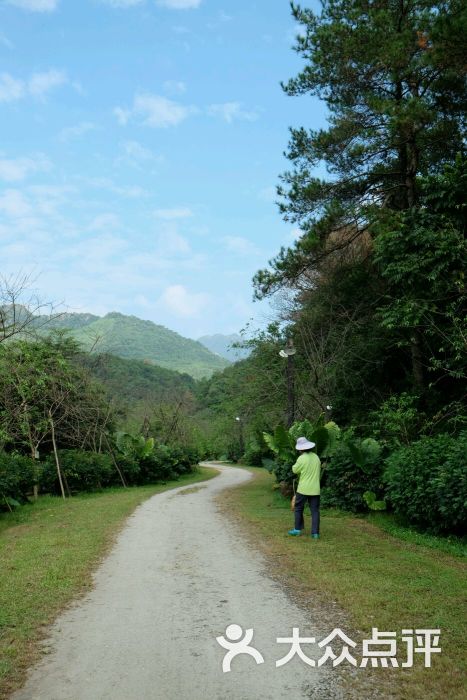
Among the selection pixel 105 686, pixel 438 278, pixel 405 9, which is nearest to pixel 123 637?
pixel 105 686

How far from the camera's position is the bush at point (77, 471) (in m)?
19.2

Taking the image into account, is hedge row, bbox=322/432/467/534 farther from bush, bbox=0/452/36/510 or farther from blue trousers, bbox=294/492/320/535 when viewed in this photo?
bush, bbox=0/452/36/510

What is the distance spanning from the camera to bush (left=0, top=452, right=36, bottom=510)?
46.3 feet

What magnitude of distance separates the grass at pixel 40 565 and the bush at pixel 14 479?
421mm

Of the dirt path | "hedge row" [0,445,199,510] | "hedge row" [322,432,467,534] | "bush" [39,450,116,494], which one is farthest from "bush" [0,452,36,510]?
"hedge row" [322,432,467,534]

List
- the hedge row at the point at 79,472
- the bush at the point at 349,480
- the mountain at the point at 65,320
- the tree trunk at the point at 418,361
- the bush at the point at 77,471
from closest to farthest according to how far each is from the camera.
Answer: the bush at the point at 349,480 → the mountain at the point at 65,320 → the hedge row at the point at 79,472 → the tree trunk at the point at 418,361 → the bush at the point at 77,471

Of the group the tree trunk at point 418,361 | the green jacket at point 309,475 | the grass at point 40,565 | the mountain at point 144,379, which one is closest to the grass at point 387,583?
the green jacket at point 309,475

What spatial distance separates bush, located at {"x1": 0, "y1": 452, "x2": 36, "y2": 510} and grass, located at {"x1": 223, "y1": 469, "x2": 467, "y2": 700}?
22.4 feet

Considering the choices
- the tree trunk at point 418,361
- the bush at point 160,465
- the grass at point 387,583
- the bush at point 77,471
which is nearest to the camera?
the grass at point 387,583

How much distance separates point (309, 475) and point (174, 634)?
203 inches

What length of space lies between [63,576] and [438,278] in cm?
1005

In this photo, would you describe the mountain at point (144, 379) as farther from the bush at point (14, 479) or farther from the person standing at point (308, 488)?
the person standing at point (308, 488)

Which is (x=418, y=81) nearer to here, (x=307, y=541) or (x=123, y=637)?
(x=307, y=541)

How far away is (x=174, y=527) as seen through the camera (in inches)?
442
